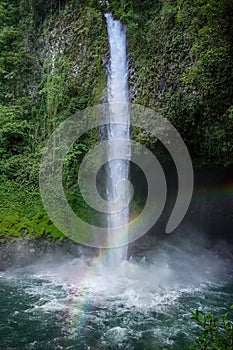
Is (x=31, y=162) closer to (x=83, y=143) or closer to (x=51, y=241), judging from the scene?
(x=83, y=143)

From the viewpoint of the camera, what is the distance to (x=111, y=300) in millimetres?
8227

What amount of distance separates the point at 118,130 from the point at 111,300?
4645mm

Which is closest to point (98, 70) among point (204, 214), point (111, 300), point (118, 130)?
point (118, 130)

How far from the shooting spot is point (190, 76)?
30.1ft

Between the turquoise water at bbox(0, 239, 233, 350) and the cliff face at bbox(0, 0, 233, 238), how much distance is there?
2.81 m

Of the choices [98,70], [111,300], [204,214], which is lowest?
[111,300]

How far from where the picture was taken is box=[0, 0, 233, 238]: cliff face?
8992 mm

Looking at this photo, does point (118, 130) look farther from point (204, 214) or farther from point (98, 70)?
point (204, 214)

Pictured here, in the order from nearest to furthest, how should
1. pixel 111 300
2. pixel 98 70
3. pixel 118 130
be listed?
pixel 111 300
pixel 118 130
pixel 98 70

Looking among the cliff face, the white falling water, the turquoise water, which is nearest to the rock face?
the turquoise water

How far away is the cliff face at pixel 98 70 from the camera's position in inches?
354

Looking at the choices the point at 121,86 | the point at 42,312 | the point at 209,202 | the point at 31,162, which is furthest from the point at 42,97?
the point at 42,312

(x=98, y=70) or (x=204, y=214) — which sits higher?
(x=98, y=70)

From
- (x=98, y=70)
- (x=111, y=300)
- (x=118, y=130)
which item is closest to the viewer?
(x=111, y=300)
